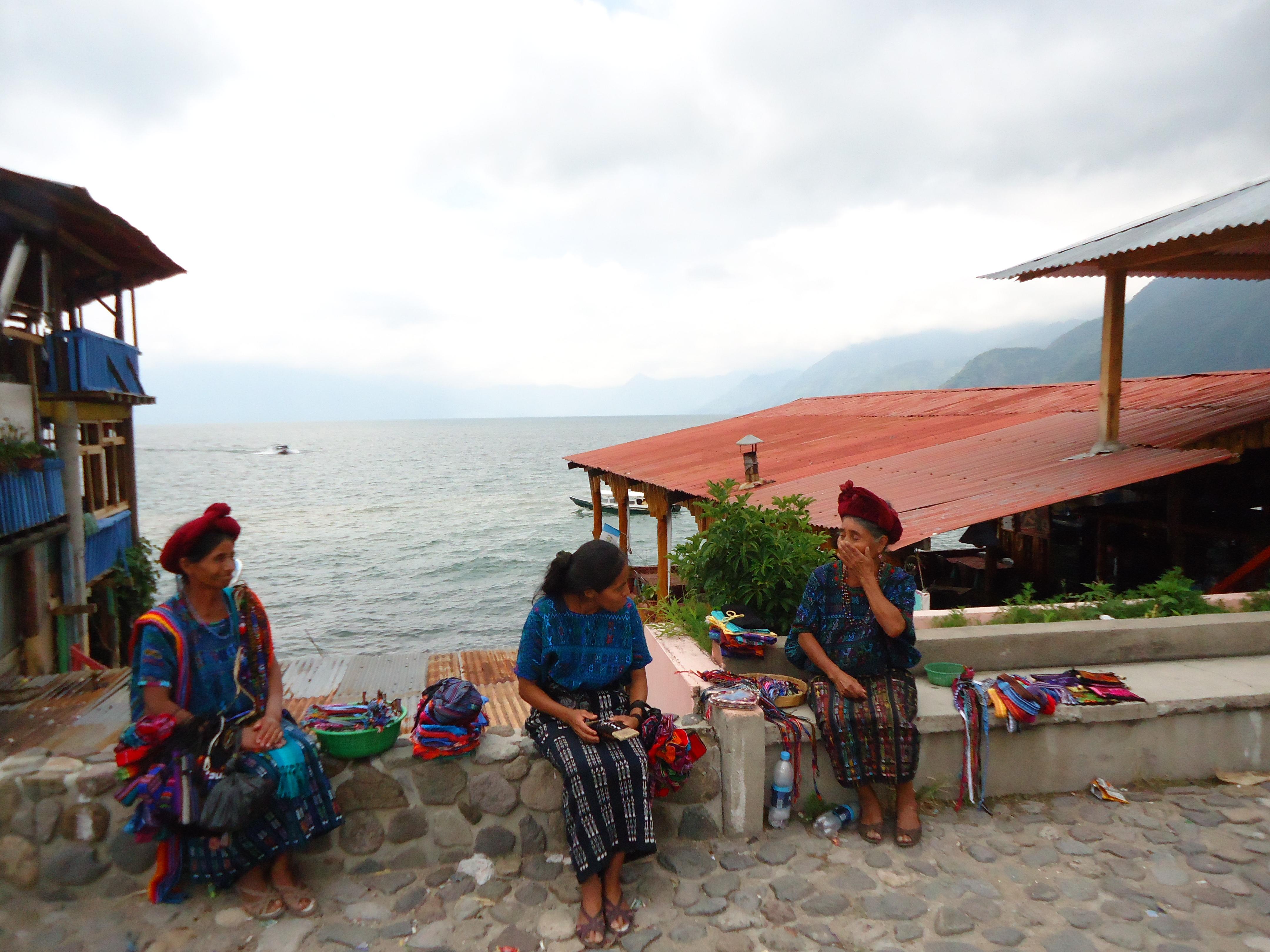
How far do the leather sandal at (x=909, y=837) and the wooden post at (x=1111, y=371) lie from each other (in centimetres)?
567

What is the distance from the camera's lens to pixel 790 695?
3779 mm

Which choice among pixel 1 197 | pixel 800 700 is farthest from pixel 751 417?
pixel 800 700

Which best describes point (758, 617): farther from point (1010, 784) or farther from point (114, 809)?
point (114, 809)

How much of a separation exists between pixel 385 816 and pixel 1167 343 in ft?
473

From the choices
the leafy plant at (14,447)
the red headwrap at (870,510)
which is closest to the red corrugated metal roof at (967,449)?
the red headwrap at (870,510)

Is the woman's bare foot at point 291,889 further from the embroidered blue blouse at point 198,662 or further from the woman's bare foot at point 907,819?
the woman's bare foot at point 907,819

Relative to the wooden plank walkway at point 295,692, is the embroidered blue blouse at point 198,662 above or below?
above

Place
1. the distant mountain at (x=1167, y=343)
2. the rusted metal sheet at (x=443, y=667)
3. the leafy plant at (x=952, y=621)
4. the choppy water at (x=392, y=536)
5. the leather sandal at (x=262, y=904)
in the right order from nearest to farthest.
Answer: the leather sandal at (x=262, y=904), the leafy plant at (x=952, y=621), the rusted metal sheet at (x=443, y=667), the choppy water at (x=392, y=536), the distant mountain at (x=1167, y=343)

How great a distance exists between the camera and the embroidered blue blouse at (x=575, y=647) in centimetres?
323

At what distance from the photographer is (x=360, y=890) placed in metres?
3.06

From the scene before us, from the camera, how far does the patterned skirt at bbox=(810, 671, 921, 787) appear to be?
3.44 metres

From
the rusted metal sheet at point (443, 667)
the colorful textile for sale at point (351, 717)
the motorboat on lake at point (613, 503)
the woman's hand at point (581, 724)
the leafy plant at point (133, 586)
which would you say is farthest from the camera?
the motorboat on lake at point (613, 503)

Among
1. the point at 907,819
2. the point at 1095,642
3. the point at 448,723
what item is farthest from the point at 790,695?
the point at 1095,642

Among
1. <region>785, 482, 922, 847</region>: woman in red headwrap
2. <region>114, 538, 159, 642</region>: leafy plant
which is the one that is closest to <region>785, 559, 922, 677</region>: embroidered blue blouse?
<region>785, 482, 922, 847</region>: woman in red headwrap
